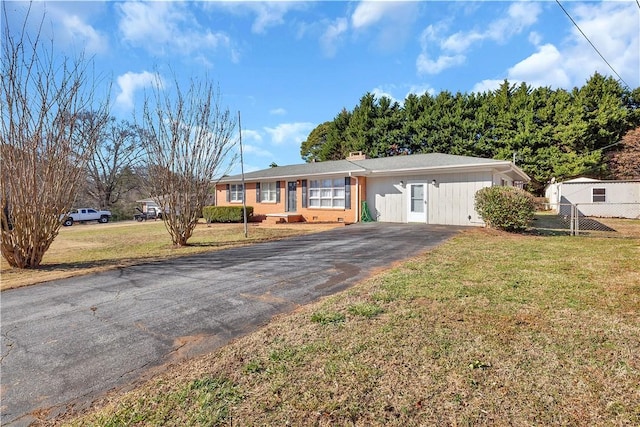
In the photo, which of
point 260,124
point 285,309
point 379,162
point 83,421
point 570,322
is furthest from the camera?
point 379,162

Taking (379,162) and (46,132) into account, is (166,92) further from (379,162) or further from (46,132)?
(379,162)

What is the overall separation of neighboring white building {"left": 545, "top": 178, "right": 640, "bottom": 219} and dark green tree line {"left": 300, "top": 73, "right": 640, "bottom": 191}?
5808mm

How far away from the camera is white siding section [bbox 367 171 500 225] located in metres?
12.9

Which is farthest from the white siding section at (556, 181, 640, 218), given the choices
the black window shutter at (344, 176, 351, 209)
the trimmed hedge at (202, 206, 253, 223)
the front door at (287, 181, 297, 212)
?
the trimmed hedge at (202, 206, 253, 223)

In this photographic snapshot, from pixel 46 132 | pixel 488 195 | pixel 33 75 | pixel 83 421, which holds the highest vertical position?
pixel 33 75

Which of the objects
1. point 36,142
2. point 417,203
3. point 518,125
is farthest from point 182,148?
point 518,125

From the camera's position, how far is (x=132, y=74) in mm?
9656

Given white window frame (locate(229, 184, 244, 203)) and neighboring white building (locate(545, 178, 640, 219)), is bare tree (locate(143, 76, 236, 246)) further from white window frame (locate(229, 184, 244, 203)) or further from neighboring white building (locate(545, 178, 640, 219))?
neighboring white building (locate(545, 178, 640, 219))

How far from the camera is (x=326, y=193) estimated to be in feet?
55.0

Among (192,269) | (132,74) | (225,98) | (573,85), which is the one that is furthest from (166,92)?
(573,85)

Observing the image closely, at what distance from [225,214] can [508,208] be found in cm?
1503

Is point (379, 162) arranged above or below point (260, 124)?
below

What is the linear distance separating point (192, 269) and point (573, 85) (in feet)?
109

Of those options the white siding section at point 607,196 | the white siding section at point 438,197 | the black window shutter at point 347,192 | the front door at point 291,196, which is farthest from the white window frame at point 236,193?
the white siding section at point 607,196
